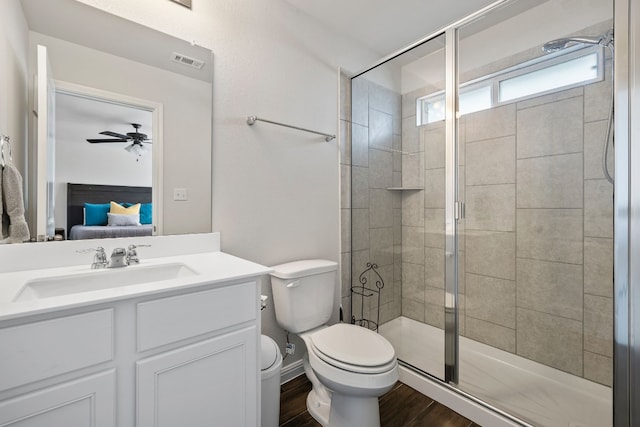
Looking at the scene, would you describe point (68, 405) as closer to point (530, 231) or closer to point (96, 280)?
point (96, 280)

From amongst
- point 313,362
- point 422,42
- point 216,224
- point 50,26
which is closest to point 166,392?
point 313,362

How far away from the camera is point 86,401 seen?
0.80 m

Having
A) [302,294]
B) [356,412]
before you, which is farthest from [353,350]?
[302,294]

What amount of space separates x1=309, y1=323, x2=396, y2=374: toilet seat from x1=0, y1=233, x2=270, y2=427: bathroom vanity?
38cm

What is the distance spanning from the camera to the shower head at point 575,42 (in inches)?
47.2

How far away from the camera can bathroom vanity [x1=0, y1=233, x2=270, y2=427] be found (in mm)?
735

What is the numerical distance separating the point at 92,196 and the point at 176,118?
508 millimetres

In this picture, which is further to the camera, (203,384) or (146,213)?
(146,213)

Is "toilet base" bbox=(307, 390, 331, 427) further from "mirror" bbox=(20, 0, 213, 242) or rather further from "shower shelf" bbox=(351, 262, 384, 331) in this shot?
"mirror" bbox=(20, 0, 213, 242)

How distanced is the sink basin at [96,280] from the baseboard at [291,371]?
101 centimetres

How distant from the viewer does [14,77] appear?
1.10 m

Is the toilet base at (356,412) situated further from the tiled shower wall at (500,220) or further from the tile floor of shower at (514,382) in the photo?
the tiled shower wall at (500,220)

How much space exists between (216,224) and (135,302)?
740 millimetres

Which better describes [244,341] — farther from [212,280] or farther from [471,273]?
[471,273]
